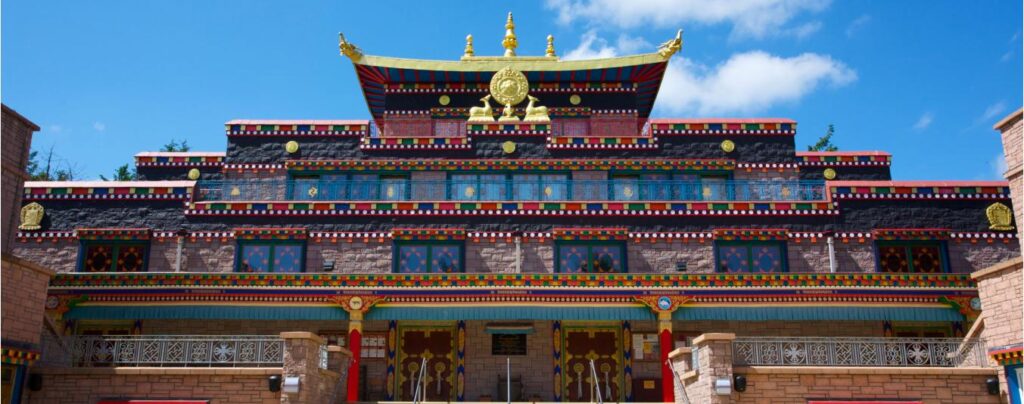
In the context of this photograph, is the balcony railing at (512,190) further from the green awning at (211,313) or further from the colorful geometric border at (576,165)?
the green awning at (211,313)

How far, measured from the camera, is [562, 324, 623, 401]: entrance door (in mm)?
25297

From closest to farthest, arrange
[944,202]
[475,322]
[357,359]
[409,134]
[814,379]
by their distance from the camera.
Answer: [814,379], [357,359], [475,322], [944,202], [409,134]

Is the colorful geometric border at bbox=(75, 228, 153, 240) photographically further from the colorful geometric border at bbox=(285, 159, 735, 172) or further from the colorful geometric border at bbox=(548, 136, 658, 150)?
the colorful geometric border at bbox=(548, 136, 658, 150)

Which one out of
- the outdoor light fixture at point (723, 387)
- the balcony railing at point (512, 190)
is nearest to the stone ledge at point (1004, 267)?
the outdoor light fixture at point (723, 387)

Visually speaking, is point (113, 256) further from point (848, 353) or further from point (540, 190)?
point (848, 353)

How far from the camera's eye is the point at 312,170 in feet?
99.4

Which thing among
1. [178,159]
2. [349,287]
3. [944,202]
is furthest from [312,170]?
[944,202]

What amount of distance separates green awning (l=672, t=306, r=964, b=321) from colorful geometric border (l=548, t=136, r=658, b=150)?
306 inches

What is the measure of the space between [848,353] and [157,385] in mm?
14055

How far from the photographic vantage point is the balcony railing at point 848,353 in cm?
1784

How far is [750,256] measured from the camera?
27.1 m

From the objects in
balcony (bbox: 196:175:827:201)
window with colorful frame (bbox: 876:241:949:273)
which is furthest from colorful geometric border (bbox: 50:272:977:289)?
balcony (bbox: 196:175:827:201)

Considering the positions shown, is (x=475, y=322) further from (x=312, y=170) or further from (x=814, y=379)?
(x=814, y=379)

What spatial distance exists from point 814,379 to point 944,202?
43.1ft
